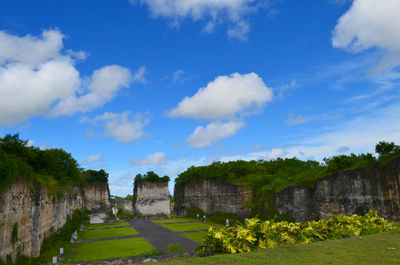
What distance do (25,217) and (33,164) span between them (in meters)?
8.65

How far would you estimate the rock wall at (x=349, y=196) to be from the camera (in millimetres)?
13695

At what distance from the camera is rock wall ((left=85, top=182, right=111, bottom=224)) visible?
47938 millimetres

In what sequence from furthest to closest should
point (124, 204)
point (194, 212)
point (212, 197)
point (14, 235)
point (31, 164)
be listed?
point (124, 204) → point (194, 212) → point (212, 197) → point (31, 164) → point (14, 235)

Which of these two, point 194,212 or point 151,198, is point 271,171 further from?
point 151,198

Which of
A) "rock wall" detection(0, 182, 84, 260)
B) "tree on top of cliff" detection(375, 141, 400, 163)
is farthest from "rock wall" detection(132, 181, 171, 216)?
"tree on top of cliff" detection(375, 141, 400, 163)

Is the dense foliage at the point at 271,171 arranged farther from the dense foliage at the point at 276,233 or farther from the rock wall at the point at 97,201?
the rock wall at the point at 97,201

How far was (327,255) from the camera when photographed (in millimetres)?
7000

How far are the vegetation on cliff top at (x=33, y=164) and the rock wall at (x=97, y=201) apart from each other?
72.5 ft

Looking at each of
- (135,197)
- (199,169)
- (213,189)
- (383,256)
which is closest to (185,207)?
(199,169)

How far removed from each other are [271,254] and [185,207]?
3828 centimetres

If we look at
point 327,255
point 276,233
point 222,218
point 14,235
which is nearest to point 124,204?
point 222,218

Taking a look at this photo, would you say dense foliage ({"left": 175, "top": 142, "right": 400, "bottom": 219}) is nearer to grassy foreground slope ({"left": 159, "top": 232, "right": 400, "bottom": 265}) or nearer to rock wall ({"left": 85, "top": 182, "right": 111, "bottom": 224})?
grassy foreground slope ({"left": 159, "top": 232, "right": 400, "bottom": 265})

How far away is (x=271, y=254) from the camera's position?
24.7ft

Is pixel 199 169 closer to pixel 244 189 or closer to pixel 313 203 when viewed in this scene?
pixel 244 189
